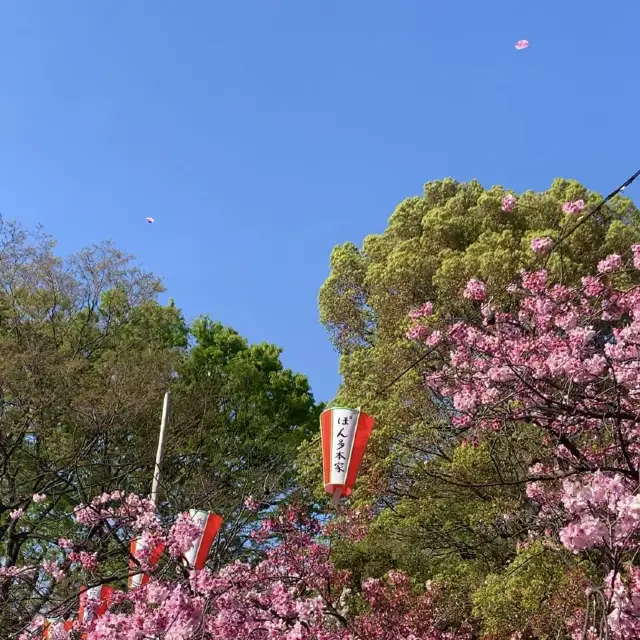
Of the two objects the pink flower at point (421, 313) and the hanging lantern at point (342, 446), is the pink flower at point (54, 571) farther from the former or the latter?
the pink flower at point (421, 313)

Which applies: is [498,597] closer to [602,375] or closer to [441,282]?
[602,375]

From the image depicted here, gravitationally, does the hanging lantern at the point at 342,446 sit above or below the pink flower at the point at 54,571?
above

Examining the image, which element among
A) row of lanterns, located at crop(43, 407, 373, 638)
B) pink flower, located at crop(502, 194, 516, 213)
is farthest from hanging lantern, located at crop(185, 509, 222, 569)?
pink flower, located at crop(502, 194, 516, 213)

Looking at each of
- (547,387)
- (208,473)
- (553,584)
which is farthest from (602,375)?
(208,473)

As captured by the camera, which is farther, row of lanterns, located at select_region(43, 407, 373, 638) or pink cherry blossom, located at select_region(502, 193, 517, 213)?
pink cherry blossom, located at select_region(502, 193, 517, 213)

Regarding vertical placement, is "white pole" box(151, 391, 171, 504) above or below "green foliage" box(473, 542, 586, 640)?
above

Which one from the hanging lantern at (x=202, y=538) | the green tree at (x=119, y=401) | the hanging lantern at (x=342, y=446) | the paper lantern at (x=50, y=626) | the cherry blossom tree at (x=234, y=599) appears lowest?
the paper lantern at (x=50, y=626)

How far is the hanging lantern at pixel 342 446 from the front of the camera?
4922mm

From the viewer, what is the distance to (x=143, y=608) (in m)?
4.52

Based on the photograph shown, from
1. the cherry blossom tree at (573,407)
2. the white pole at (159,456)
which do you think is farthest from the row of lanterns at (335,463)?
the white pole at (159,456)

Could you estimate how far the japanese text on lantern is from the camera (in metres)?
4.93

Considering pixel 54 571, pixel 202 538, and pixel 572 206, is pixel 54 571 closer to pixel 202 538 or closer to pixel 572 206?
pixel 202 538

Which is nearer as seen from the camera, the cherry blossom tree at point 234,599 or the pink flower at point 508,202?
the cherry blossom tree at point 234,599

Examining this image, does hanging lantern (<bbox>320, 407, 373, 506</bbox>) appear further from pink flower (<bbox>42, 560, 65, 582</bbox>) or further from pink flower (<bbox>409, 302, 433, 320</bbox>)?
pink flower (<bbox>409, 302, 433, 320</bbox>)
